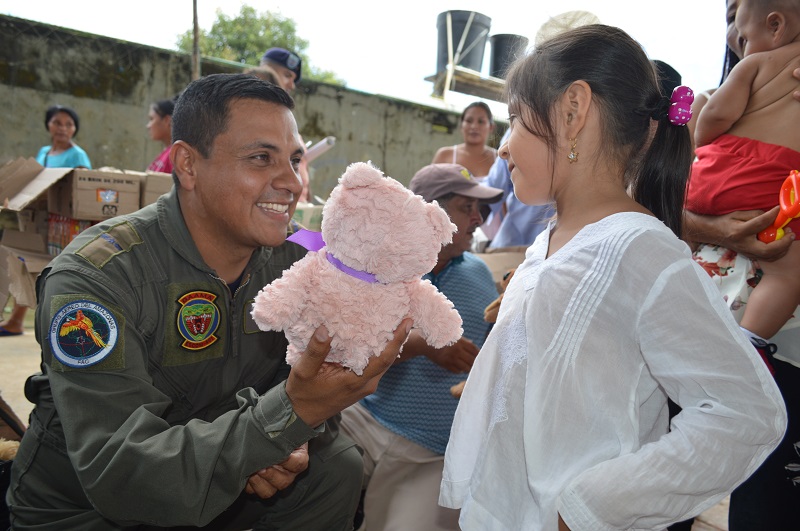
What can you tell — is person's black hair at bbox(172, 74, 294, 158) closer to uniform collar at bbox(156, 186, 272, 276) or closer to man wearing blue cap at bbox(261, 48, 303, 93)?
uniform collar at bbox(156, 186, 272, 276)

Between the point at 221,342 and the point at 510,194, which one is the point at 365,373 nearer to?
the point at 221,342

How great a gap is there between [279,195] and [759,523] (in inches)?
69.4

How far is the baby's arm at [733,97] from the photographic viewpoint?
1865mm

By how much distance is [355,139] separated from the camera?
8.54 m

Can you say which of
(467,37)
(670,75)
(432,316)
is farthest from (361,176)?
(467,37)

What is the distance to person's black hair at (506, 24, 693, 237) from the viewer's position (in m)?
1.25

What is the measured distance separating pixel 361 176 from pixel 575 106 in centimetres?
49

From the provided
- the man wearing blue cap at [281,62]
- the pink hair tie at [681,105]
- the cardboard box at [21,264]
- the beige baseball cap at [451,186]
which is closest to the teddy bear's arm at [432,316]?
the pink hair tie at [681,105]

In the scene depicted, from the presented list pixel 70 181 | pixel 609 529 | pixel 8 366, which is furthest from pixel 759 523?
pixel 8 366

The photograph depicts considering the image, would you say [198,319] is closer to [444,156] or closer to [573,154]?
[573,154]

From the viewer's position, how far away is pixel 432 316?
4.18 ft

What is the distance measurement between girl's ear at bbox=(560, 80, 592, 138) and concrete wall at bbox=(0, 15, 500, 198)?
22.5ft

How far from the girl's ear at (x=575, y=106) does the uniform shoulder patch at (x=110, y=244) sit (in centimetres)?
120

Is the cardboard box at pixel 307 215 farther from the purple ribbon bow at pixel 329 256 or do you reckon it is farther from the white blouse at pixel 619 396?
the white blouse at pixel 619 396
